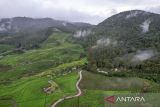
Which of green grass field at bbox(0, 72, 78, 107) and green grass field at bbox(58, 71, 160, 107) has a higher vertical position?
green grass field at bbox(58, 71, 160, 107)

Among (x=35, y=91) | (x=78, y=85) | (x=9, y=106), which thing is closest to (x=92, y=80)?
(x=78, y=85)

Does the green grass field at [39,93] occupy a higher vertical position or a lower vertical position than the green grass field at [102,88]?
lower

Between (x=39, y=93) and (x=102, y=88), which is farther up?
(x=102, y=88)

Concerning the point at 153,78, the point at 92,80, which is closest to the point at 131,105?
the point at 92,80

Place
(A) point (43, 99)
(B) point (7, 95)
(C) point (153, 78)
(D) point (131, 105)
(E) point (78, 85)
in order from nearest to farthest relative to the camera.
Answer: (D) point (131, 105), (A) point (43, 99), (E) point (78, 85), (B) point (7, 95), (C) point (153, 78)

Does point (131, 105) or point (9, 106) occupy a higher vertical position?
point (131, 105)

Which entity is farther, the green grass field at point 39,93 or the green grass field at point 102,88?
the green grass field at point 39,93

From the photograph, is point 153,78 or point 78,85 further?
point 153,78

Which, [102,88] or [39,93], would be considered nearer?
[102,88]

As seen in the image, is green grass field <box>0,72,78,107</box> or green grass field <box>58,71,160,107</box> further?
green grass field <box>0,72,78,107</box>

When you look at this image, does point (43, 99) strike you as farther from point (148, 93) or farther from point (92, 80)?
point (148, 93)

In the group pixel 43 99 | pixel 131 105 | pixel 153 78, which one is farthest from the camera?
pixel 153 78
